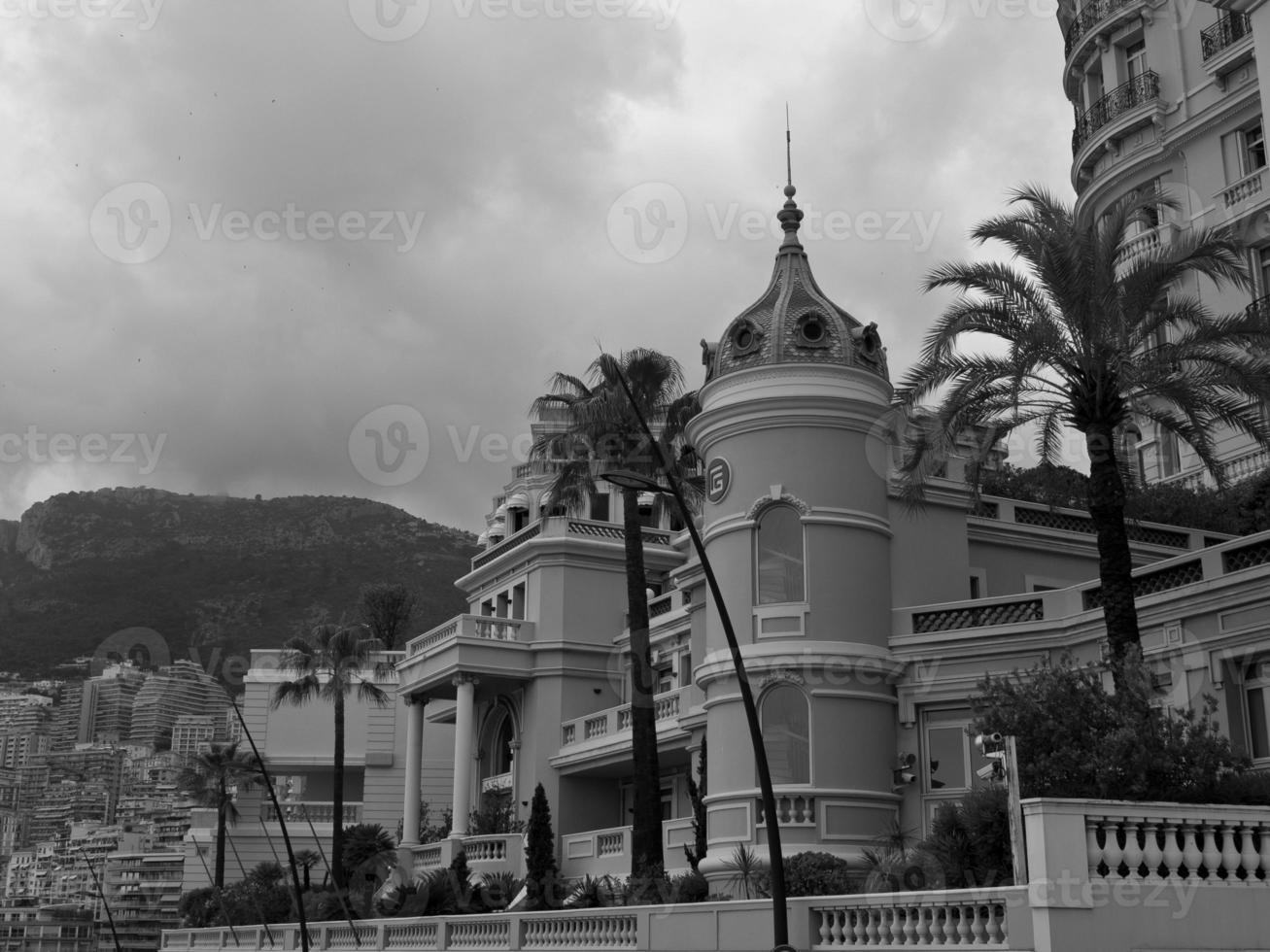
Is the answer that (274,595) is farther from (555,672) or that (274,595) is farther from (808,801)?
(808,801)

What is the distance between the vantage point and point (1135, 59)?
46.5m

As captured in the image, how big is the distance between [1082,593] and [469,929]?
12.5 metres

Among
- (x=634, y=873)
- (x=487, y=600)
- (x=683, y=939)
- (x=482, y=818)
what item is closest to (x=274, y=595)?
(x=487, y=600)

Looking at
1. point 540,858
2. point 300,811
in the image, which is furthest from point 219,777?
point 540,858

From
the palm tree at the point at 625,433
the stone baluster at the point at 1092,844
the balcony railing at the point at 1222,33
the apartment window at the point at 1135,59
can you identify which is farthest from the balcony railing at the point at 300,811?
the stone baluster at the point at 1092,844

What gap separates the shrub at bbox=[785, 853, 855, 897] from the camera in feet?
78.4

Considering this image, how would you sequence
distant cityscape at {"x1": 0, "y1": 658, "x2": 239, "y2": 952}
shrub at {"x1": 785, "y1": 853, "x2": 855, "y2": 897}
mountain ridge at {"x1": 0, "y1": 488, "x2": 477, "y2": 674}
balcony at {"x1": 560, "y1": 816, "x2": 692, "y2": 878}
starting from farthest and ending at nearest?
1. distant cityscape at {"x1": 0, "y1": 658, "x2": 239, "y2": 952}
2. mountain ridge at {"x1": 0, "y1": 488, "x2": 477, "y2": 674}
3. balcony at {"x1": 560, "y1": 816, "x2": 692, "y2": 878}
4. shrub at {"x1": 785, "y1": 853, "x2": 855, "y2": 897}

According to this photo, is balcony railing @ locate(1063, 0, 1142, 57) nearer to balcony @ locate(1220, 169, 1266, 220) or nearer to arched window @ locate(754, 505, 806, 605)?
balcony @ locate(1220, 169, 1266, 220)

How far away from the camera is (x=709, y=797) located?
26.8m

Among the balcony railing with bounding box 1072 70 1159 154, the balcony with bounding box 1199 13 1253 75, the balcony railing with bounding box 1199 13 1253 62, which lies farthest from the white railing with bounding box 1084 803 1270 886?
the balcony railing with bounding box 1072 70 1159 154

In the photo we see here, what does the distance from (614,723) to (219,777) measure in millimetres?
20200

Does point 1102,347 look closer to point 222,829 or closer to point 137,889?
point 222,829

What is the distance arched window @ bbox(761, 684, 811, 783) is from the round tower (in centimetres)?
2

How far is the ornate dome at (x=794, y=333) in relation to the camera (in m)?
28.3
